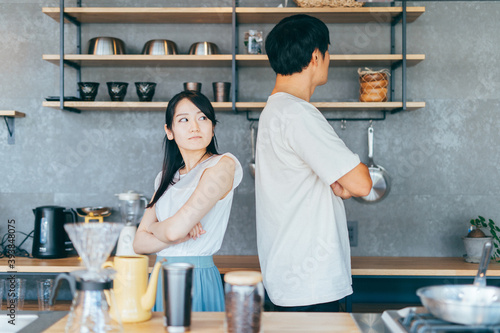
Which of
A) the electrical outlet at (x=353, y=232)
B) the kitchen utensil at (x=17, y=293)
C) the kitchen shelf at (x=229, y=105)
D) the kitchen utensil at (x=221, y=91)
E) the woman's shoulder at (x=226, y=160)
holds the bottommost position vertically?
the kitchen utensil at (x=17, y=293)

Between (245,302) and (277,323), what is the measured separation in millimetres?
189

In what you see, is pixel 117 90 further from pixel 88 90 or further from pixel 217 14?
pixel 217 14

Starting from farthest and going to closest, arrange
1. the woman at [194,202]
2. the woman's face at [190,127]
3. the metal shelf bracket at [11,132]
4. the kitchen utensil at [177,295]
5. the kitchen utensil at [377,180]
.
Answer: the metal shelf bracket at [11,132] → the kitchen utensil at [377,180] → the woman's face at [190,127] → the woman at [194,202] → the kitchen utensil at [177,295]

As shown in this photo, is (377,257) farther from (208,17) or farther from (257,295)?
(257,295)

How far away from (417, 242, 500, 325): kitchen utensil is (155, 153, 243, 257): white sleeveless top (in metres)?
0.68

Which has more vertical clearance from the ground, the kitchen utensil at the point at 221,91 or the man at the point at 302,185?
the kitchen utensil at the point at 221,91

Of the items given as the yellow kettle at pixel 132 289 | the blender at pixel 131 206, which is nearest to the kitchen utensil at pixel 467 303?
the yellow kettle at pixel 132 289

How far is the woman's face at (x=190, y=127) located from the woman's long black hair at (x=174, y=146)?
0.6 inches

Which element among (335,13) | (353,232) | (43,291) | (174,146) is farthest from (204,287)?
(335,13)

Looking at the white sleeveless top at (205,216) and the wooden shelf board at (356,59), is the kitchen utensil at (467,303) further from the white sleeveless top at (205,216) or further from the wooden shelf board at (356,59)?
the wooden shelf board at (356,59)

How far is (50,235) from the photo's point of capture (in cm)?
268

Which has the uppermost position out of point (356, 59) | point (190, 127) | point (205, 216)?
point (356, 59)

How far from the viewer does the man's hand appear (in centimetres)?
149

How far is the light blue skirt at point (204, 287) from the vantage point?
4.91 feet
